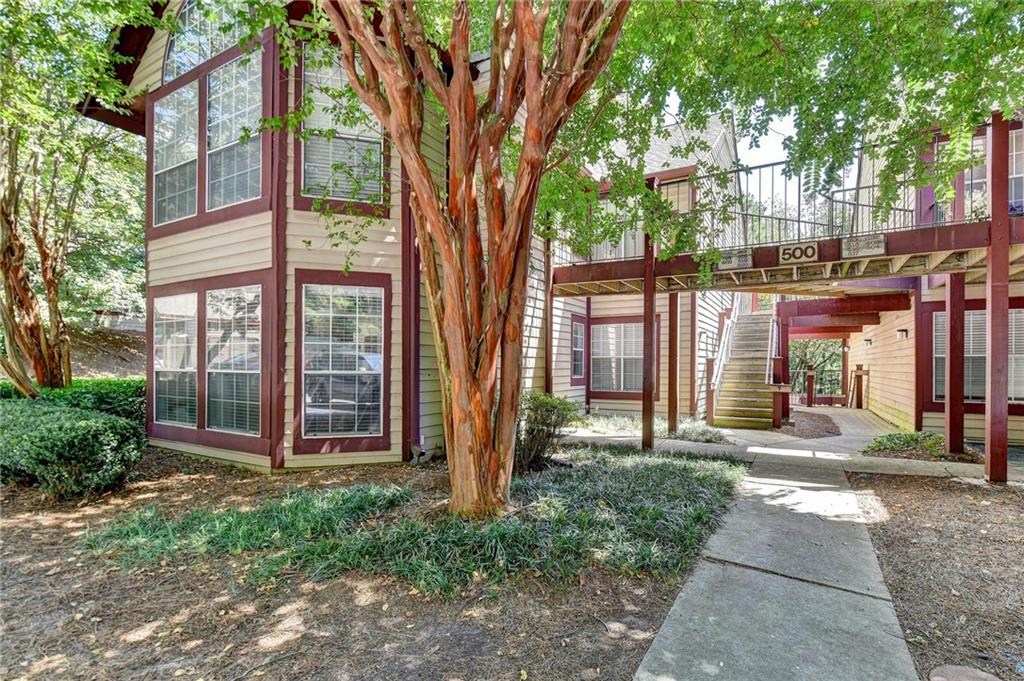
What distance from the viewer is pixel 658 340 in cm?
1110

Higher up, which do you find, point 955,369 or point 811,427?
point 955,369

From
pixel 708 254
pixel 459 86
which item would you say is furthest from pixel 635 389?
pixel 459 86

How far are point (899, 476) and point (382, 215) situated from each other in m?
7.30

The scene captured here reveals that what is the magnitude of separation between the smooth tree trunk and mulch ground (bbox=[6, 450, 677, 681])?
3.92ft

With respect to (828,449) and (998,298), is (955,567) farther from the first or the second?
(828,449)

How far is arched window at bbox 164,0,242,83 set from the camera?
→ 6723 millimetres

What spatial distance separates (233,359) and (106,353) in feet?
52.0

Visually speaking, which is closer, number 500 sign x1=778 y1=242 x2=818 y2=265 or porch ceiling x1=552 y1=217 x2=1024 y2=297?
porch ceiling x1=552 y1=217 x2=1024 y2=297

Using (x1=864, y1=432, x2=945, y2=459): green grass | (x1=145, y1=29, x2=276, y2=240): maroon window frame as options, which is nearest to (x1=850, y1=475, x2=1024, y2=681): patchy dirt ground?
(x1=864, y1=432, x2=945, y2=459): green grass

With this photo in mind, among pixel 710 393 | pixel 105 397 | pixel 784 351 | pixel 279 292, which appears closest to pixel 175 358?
pixel 105 397

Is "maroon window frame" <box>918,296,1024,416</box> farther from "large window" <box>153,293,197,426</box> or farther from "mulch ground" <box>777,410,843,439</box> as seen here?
"large window" <box>153,293,197,426</box>

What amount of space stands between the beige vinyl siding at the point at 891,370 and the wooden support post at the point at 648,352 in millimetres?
5938

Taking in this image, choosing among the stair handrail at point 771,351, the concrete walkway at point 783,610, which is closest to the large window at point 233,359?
the concrete walkway at point 783,610

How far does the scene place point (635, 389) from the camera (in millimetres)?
11320
